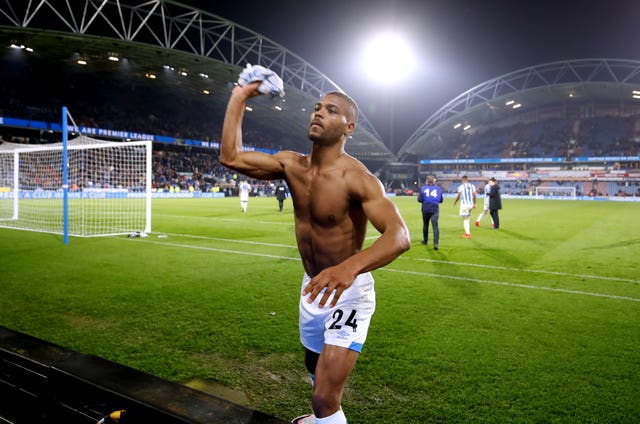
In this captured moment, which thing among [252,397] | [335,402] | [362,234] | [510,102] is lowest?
[252,397]

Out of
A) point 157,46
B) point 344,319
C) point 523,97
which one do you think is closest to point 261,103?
point 157,46

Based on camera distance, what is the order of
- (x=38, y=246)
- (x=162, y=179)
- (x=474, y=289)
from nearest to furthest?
(x=474, y=289), (x=38, y=246), (x=162, y=179)

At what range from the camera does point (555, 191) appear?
64812 millimetres

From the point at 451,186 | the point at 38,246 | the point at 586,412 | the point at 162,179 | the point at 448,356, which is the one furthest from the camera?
the point at 451,186

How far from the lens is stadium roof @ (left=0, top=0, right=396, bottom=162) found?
3180cm

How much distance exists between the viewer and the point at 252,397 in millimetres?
3693

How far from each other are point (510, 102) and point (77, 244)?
2757 inches

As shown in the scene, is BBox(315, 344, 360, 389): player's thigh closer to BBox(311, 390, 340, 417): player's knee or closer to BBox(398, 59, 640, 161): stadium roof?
BBox(311, 390, 340, 417): player's knee

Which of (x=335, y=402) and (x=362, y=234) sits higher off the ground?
(x=362, y=234)

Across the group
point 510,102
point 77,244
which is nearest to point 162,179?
point 77,244

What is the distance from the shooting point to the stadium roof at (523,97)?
194 feet

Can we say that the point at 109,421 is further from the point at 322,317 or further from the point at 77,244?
the point at 77,244

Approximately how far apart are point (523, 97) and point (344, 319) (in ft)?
245

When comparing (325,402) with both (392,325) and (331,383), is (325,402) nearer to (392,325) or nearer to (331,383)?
(331,383)
